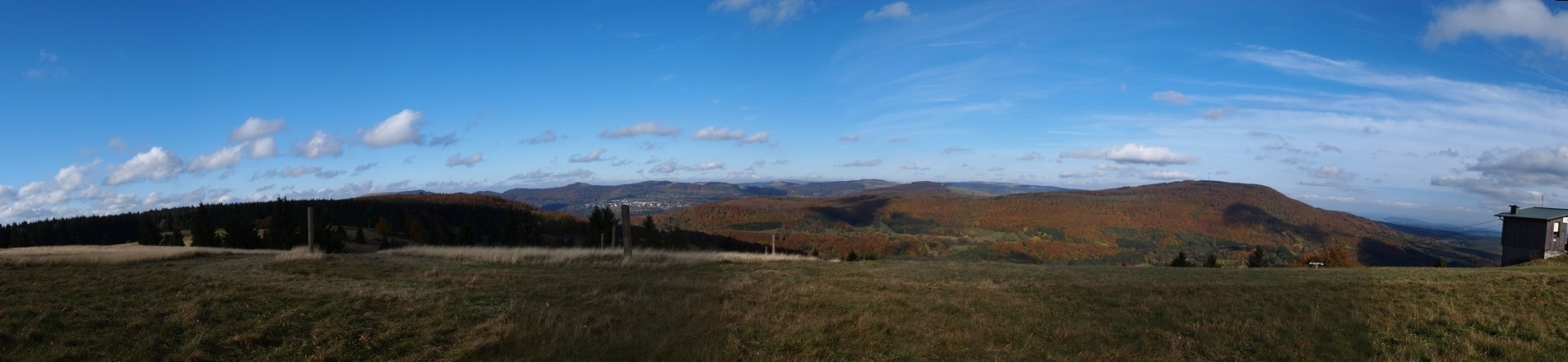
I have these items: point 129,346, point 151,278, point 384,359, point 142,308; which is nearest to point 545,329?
point 384,359

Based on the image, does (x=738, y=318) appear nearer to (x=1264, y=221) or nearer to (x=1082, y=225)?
(x=1082, y=225)

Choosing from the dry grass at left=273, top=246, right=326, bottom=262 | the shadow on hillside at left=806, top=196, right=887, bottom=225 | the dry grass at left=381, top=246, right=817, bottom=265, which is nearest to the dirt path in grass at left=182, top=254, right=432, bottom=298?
the dry grass at left=273, top=246, right=326, bottom=262

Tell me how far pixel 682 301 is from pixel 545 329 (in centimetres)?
293

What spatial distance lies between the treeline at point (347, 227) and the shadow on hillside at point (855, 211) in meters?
54.4

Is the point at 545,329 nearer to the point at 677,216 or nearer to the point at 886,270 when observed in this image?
the point at 886,270

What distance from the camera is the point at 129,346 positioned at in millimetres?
6605

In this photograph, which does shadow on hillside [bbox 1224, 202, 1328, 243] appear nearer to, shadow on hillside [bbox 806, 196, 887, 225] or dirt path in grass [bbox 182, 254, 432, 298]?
shadow on hillside [bbox 806, 196, 887, 225]

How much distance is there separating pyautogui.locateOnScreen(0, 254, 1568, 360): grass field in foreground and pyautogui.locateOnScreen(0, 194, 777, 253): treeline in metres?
28.9

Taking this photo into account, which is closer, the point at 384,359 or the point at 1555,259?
the point at 384,359

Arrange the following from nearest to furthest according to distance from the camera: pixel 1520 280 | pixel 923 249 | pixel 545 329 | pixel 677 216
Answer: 1. pixel 545 329
2. pixel 1520 280
3. pixel 923 249
4. pixel 677 216

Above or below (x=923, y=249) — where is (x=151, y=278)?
above

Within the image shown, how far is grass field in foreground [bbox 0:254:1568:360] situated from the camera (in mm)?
7027

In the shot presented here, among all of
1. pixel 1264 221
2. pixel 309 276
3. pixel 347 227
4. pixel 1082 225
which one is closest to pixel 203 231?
pixel 347 227

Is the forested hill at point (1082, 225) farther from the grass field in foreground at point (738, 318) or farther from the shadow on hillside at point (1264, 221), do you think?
the grass field in foreground at point (738, 318)
